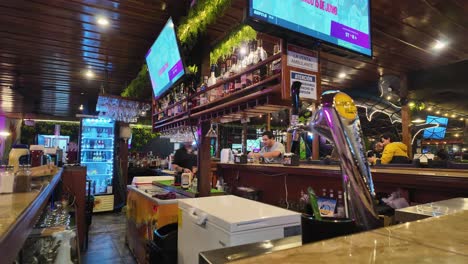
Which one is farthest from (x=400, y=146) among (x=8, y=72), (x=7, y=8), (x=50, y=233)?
(x=8, y=72)

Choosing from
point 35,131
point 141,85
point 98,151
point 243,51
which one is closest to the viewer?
point 243,51

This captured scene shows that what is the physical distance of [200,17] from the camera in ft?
9.36

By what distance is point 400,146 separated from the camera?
200 inches

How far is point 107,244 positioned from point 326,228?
4902mm

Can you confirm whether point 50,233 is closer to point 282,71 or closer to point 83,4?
point 282,71

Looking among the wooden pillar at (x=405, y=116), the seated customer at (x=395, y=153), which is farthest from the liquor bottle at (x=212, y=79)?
the wooden pillar at (x=405, y=116)

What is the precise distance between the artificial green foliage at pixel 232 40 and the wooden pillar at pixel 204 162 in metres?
0.73

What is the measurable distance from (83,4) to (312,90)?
3121mm

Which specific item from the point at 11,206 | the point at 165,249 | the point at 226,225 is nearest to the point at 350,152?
the point at 226,225

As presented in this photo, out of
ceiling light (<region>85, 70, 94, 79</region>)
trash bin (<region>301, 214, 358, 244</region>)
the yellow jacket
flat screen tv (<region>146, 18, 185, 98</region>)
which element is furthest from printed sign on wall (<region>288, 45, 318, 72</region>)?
ceiling light (<region>85, 70, 94, 79</region>)

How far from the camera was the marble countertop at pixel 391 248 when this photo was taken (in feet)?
1.58

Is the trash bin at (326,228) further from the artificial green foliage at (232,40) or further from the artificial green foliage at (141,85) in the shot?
the artificial green foliage at (141,85)

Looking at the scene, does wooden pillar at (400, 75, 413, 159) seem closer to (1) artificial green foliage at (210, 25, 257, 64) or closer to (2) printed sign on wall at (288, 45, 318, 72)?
(1) artificial green foliage at (210, 25, 257, 64)

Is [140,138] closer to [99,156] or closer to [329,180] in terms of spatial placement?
[99,156]
